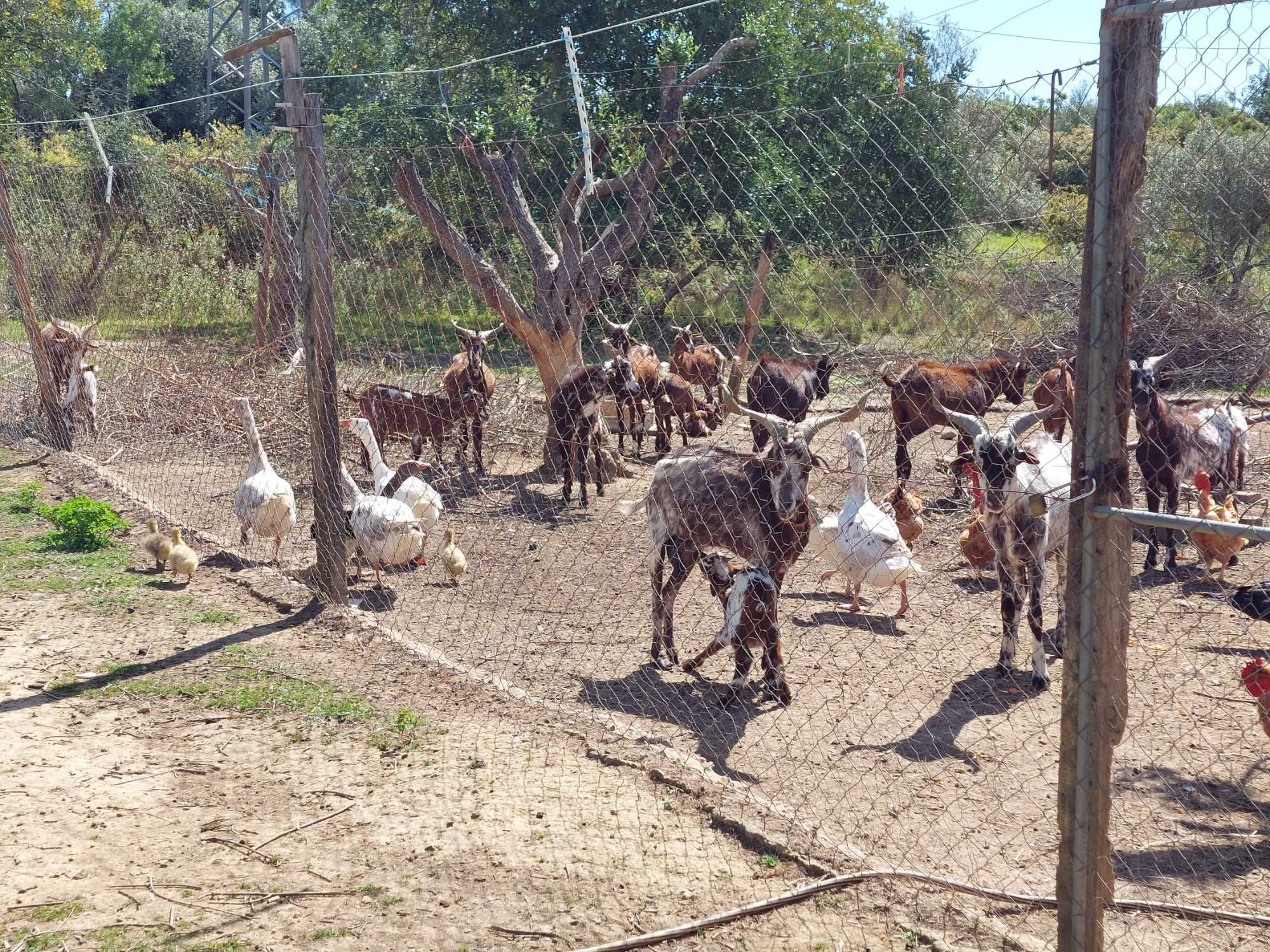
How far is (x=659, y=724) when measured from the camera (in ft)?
17.9

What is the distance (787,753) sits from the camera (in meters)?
5.13

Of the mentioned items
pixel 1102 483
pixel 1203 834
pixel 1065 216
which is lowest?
pixel 1203 834

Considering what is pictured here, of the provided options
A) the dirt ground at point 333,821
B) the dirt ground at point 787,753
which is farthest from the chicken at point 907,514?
the dirt ground at point 333,821

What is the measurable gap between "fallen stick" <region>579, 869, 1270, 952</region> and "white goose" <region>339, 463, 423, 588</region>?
4.28 metres

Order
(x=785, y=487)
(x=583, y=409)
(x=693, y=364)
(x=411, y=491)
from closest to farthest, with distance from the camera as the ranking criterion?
1. (x=785, y=487)
2. (x=411, y=491)
3. (x=583, y=409)
4. (x=693, y=364)

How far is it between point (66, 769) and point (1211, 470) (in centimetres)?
795

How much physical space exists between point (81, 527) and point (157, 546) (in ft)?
3.56

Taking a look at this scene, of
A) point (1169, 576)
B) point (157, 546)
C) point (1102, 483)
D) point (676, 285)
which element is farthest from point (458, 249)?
point (1102, 483)

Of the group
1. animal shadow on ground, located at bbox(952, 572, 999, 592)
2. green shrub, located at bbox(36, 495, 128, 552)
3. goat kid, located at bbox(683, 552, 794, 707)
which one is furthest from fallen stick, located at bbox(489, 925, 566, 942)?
green shrub, located at bbox(36, 495, 128, 552)

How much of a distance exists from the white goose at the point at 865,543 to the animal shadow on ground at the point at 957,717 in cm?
86

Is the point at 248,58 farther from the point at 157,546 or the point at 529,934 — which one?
the point at 529,934

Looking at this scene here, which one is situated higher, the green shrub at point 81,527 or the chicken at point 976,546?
the green shrub at point 81,527

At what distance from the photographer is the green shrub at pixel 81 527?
8.16 m

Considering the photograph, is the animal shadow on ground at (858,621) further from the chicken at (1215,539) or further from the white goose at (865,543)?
the chicken at (1215,539)
